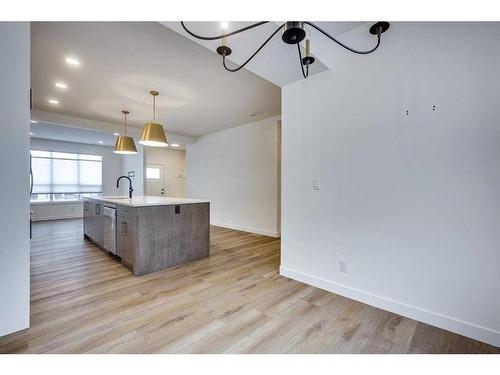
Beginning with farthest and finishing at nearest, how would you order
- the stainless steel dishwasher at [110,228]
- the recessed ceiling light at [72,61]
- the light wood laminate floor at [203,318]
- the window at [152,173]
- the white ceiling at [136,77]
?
the window at [152,173]
the stainless steel dishwasher at [110,228]
the recessed ceiling light at [72,61]
the white ceiling at [136,77]
the light wood laminate floor at [203,318]

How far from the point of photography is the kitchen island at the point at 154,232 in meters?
2.70

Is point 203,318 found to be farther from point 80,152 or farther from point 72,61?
point 80,152

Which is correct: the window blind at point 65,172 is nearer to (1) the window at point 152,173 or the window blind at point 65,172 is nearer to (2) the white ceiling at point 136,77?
(1) the window at point 152,173

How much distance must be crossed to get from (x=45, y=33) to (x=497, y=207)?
13.0ft

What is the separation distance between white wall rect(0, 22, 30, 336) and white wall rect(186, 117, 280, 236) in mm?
3790

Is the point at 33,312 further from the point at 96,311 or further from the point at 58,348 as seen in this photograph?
the point at 58,348

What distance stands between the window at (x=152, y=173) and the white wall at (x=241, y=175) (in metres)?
2.03

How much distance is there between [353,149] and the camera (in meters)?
2.16

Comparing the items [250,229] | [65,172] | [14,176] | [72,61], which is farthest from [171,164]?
[14,176]

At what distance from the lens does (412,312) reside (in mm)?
1834

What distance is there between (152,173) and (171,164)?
766 millimetres

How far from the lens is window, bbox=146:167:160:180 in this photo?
780 cm


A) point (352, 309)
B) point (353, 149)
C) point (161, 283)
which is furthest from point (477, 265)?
point (161, 283)

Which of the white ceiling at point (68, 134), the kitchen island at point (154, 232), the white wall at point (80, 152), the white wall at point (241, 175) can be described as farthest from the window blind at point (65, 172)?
the kitchen island at point (154, 232)
